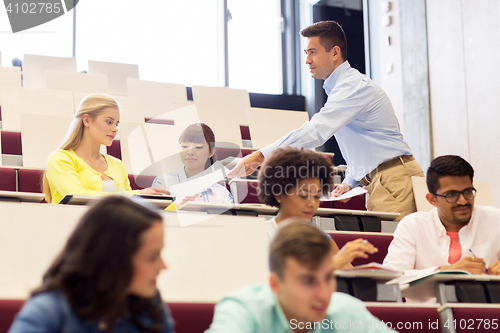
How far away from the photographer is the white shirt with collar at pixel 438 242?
3.05ft

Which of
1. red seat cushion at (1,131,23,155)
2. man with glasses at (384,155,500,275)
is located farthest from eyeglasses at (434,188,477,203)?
Result: red seat cushion at (1,131,23,155)

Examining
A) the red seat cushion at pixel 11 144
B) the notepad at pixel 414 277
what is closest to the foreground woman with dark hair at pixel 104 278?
the notepad at pixel 414 277

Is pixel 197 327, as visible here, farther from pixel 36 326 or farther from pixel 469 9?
pixel 469 9

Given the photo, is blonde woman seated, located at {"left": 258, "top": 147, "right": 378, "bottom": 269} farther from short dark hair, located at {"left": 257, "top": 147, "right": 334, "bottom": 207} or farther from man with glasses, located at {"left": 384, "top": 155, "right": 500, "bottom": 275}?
man with glasses, located at {"left": 384, "top": 155, "right": 500, "bottom": 275}

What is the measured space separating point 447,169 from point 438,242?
0.43ft

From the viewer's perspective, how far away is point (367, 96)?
4.09 ft

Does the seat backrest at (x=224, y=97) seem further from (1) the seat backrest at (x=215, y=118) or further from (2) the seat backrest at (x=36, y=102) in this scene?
(2) the seat backrest at (x=36, y=102)

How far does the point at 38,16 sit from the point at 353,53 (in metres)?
1.55

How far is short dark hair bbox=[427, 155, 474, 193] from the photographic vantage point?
3.11ft

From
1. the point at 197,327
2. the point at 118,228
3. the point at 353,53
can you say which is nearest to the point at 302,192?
the point at 197,327

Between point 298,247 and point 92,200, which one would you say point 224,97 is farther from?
point 298,247

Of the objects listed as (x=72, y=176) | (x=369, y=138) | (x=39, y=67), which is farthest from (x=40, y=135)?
(x=369, y=138)

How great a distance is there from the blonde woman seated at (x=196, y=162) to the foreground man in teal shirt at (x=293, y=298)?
0.83m

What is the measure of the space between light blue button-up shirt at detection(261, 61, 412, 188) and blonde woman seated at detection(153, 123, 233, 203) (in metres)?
0.33
